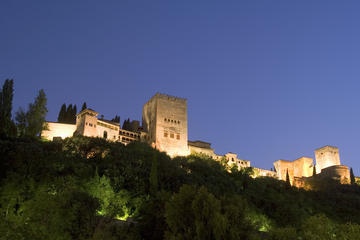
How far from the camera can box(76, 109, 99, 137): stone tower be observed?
48959 millimetres

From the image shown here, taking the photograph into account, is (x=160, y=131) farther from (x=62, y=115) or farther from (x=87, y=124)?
(x=62, y=115)

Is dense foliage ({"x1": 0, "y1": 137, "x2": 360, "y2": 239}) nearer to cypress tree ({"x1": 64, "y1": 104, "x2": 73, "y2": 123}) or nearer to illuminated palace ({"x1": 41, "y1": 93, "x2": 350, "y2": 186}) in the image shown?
illuminated palace ({"x1": 41, "y1": 93, "x2": 350, "y2": 186})

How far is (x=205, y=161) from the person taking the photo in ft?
171

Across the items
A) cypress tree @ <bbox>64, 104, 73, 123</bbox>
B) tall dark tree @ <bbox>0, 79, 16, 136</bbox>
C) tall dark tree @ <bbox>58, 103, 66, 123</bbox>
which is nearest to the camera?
tall dark tree @ <bbox>0, 79, 16, 136</bbox>

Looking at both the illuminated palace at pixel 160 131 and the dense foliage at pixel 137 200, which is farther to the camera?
the illuminated palace at pixel 160 131

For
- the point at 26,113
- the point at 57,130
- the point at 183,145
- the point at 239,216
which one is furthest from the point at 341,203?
the point at 26,113

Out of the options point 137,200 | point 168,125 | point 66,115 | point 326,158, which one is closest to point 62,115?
point 66,115

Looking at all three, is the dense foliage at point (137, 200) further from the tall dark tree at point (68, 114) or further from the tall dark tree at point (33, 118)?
the tall dark tree at point (68, 114)

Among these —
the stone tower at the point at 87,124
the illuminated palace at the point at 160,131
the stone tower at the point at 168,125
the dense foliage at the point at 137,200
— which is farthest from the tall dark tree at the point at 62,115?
the dense foliage at the point at 137,200

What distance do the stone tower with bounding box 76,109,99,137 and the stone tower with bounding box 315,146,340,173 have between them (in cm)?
4650

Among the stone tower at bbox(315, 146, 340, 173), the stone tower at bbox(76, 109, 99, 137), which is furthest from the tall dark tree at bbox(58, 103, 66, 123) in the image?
the stone tower at bbox(315, 146, 340, 173)

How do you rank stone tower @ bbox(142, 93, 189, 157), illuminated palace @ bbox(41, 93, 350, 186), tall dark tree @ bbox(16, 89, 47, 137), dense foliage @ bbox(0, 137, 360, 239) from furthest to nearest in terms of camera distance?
1. stone tower @ bbox(142, 93, 189, 157)
2. illuminated palace @ bbox(41, 93, 350, 186)
3. tall dark tree @ bbox(16, 89, 47, 137)
4. dense foliage @ bbox(0, 137, 360, 239)

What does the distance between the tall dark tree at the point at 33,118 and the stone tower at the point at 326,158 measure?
5343 centimetres

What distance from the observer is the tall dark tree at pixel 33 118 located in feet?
150
